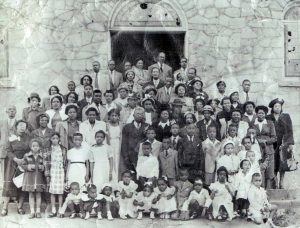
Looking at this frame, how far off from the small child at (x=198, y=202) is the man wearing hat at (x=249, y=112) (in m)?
0.48

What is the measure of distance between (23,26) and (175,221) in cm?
147

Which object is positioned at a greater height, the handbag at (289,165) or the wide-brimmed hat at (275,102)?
the wide-brimmed hat at (275,102)

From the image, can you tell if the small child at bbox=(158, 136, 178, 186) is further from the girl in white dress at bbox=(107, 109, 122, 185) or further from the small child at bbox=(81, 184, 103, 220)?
the small child at bbox=(81, 184, 103, 220)

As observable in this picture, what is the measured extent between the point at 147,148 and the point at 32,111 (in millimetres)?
725

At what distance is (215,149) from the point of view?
3160 millimetres

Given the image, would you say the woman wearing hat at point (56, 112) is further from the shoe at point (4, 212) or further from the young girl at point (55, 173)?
the shoe at point (4, 212)

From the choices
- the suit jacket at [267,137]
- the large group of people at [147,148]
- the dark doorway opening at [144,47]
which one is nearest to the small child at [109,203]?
the large group of people at [147,148]

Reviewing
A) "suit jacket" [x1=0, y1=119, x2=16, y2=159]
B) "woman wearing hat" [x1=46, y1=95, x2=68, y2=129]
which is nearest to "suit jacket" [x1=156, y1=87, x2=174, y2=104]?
"woman wearing hat" [x1=46, y1=95, x2=68, y2=129]

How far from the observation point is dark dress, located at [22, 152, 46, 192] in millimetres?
3076

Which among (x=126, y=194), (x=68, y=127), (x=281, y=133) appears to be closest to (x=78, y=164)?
(x=68, y=127)

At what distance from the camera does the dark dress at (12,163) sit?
3.08 meters

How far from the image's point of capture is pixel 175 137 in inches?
124

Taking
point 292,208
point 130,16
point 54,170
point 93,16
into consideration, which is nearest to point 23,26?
point 93,16

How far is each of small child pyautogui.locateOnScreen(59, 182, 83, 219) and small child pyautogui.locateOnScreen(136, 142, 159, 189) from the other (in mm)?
367
